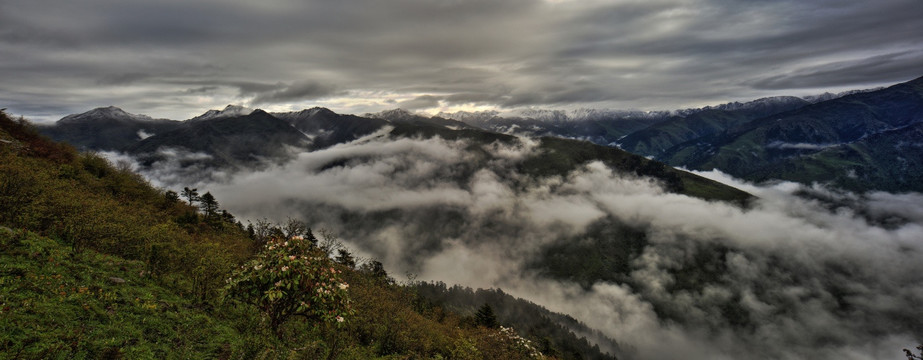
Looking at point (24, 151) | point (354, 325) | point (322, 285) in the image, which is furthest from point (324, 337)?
point (24, 151)

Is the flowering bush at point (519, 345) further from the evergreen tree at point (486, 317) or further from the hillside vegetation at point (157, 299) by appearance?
the evergreen tree at point (486, 317)

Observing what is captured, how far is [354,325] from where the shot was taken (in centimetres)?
2372

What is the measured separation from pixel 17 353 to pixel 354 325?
1585cm

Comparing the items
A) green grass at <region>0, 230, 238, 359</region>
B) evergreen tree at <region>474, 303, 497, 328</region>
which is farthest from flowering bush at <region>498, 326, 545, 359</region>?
evergreen tree at <region>474, 303, 497, 328</region>

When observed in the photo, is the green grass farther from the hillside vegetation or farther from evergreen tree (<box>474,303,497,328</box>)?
evergreen tree (<box>474,303,497,328</box>)

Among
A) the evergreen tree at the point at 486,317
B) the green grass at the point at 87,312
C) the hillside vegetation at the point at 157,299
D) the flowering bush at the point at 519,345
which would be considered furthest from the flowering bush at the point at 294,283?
the evergreen tree at the point at 486,317

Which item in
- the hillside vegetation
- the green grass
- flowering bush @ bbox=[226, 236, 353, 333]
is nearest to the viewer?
the green grass

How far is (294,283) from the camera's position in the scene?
512 inches

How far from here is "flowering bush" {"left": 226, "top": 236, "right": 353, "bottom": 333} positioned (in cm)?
1332

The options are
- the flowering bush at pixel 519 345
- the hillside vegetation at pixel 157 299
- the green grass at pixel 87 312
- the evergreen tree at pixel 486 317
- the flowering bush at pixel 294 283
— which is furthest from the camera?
the evergreen tree at pixel 486 317

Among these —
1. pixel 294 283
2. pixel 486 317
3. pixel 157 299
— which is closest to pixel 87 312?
pixel 157 299

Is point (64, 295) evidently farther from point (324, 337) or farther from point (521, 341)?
point (521, 341)

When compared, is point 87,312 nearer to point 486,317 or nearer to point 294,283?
point 294,283

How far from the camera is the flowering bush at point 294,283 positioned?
1332cm
